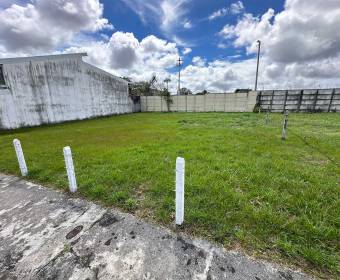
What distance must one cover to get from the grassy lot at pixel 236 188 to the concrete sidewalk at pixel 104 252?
8.1 inches

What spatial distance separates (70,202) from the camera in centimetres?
267

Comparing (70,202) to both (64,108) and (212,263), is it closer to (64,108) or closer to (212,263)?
(212,263)

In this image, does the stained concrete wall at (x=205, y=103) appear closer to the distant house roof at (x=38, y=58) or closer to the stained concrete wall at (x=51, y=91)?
the stained concrete wall at (x=51, y=91)

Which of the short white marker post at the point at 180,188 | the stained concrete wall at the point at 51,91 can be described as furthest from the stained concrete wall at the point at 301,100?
the short white marker post at the point at 180,188

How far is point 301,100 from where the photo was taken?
1594cm

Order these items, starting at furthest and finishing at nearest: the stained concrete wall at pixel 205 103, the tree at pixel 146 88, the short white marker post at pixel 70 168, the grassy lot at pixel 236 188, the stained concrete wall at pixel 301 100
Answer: the tree at pixel 146 88, the stained concrete wall at pixel 205 103, the stained concrete wall at pixel 301 100, the short white marker post at pixel 70 168, the grassy lot at pixel 236 188

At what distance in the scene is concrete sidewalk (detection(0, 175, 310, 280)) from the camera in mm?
1531

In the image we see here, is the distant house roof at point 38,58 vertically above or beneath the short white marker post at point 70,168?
above

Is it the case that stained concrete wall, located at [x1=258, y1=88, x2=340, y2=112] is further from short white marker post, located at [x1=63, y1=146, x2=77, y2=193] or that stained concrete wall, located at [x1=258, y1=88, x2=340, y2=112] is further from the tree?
short white marker post, located at [x1=63, y1=146, x2=77, y2=193]

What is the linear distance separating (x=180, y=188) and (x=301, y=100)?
18494mm

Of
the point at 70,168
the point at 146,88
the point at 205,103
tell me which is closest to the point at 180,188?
the point at 70,168

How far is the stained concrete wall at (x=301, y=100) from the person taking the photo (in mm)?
14984

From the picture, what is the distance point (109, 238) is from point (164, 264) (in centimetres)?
68

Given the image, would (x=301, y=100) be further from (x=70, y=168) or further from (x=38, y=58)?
(x=38, y=58)
